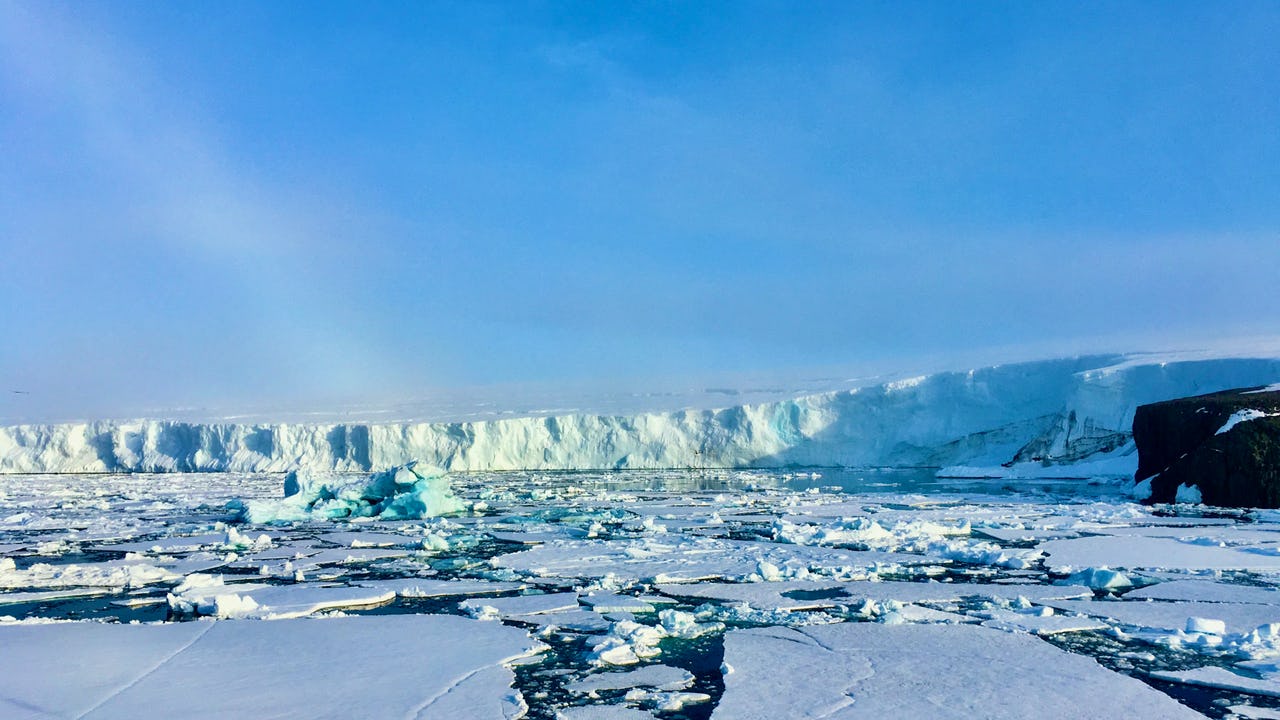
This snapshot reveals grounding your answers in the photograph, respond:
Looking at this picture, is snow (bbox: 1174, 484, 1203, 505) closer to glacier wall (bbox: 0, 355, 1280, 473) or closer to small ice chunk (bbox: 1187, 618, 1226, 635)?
glacier wall (bbox: 0, 355, 1280, 473)

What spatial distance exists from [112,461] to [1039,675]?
48.8 m

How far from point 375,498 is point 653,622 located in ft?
37.7

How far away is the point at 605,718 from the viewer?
12.0 ft

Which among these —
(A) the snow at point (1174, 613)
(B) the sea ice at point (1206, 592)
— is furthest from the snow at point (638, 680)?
(B) the sea ice at point (1206, 592)

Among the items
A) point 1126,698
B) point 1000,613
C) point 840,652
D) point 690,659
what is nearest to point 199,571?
point 690,659

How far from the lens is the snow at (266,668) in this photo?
3.69 metres

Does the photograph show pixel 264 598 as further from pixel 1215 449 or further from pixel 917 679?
pixel 1215 449

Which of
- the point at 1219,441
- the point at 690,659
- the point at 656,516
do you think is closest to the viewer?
the point at 690,659

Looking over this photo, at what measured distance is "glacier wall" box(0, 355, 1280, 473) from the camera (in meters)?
28.8

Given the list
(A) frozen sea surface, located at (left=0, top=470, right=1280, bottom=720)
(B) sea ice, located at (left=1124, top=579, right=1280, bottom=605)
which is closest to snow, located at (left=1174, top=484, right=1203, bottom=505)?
(A) frozen sea surface, located at (left=0, top=470, right=1280, bottom=720)

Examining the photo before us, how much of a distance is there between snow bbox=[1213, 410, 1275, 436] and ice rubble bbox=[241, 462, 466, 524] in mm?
14078

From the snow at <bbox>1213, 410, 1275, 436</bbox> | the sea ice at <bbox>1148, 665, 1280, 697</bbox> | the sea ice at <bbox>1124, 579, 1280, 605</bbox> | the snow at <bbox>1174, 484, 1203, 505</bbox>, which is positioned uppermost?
the snow at <bbox>1213, 410, 1275, 436</bbox>

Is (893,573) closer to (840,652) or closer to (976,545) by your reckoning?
(976,545)

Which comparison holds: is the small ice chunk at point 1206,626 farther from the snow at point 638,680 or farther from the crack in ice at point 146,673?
the crack in ice at point 146,673
